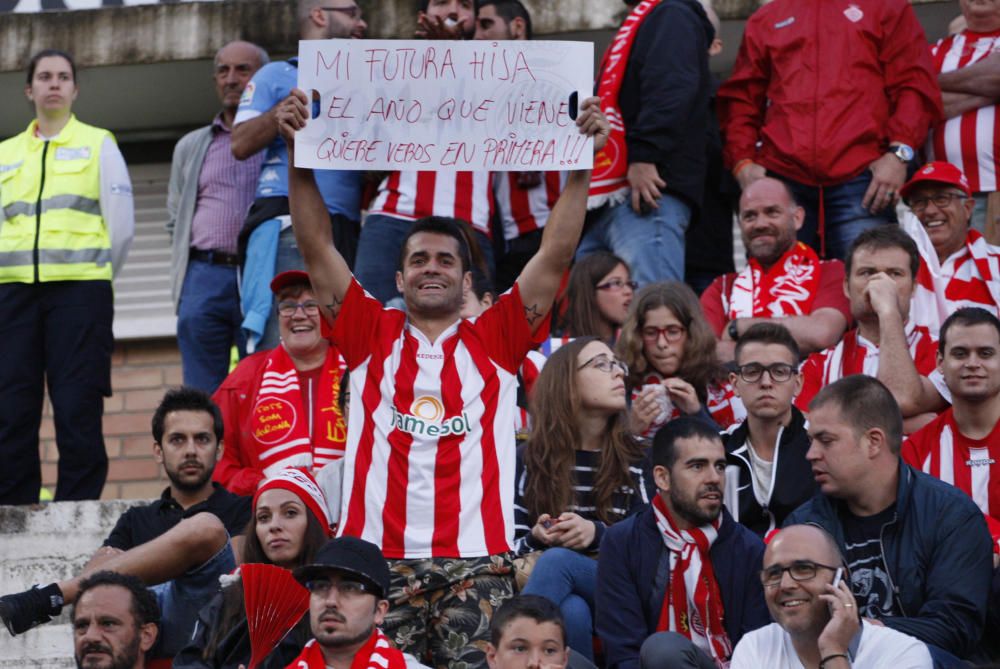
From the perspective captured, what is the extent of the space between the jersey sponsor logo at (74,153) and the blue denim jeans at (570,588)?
147 inches

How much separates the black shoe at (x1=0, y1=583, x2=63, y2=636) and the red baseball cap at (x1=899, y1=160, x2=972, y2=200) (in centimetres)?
414

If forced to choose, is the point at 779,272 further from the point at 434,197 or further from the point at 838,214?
the point at 434,197

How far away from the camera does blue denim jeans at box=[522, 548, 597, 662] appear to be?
6.42 m

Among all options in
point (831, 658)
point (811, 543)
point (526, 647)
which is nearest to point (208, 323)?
point (526, 647)

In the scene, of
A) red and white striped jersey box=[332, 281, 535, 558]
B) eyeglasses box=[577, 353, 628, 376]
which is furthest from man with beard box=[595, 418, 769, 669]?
eyeglasses box=[577, 353, 628, 376]

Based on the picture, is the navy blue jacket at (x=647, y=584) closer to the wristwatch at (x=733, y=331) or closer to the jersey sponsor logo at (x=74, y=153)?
the wristwatch at (x=733, y=331)

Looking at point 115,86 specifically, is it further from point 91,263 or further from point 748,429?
point 748,429

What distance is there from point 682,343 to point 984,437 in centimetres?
139

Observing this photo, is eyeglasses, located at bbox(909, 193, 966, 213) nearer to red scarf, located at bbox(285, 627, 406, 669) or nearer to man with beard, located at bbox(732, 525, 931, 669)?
man with beard, located at bbox(732, 525, 931, 669)

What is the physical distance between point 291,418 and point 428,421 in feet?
6.75

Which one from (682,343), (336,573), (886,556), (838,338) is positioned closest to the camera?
(336,573)

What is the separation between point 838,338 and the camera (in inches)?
320

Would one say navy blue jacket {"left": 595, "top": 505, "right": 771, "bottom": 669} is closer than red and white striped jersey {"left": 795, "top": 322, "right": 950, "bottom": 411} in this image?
Yes

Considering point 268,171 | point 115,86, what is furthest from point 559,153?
point 115,86
